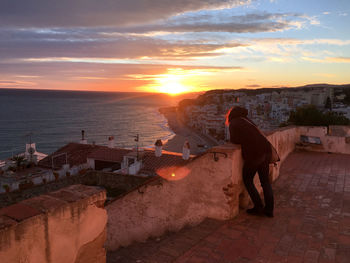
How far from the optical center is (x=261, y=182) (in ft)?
15.3

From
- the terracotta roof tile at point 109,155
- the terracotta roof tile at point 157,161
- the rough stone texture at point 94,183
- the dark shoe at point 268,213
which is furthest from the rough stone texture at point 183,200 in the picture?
the terracotta roof tile at point 109,155

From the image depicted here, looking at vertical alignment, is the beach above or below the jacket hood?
below

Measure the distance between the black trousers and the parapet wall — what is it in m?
2.54

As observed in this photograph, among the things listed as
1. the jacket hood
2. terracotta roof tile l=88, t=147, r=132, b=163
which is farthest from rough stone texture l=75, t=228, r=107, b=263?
terracotta roof tile l=88, t=147, r=132, b=163

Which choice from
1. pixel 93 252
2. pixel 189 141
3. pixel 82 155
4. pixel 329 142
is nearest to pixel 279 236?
pixel 93 252

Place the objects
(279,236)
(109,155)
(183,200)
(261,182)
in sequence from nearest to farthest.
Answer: (279,236)
(261,182)
(183,200)
(109,155)

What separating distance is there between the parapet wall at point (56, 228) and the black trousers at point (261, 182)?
2540 mm

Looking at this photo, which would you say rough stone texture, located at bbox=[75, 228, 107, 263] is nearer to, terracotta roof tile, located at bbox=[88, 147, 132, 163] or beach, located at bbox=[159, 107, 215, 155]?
terracotta roof tile, located at bbox=[88, 147, 132, 163]

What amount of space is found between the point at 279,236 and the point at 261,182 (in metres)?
0.90

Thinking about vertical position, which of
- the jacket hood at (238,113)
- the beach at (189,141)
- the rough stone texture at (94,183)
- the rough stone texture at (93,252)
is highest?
the jacket hood at (238,113)

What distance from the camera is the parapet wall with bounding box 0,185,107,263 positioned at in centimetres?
222

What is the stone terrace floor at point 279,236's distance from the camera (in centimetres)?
357

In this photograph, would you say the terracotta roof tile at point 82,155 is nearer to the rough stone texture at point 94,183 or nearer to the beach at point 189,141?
the rough stone texture at point 94,183

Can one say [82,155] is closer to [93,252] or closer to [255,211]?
[255,211]
